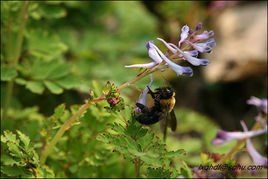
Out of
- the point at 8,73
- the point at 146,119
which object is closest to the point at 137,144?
the point at 146,119

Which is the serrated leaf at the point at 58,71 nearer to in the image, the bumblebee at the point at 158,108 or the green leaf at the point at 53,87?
the green leaf at the point at 53,87

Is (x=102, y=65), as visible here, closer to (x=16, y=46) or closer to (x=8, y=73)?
(x=16, y=46)

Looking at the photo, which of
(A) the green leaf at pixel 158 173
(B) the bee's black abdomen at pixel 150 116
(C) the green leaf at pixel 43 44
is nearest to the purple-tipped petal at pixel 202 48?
(B) the bee's black abdomen at pixel 150 116

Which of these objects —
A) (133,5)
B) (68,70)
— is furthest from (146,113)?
(133,5)

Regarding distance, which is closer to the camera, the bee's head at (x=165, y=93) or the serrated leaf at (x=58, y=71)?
the bee's head at (x=165, y=93)

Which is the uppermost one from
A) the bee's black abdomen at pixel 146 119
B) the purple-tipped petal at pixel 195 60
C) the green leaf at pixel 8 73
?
the purple-tipped petal at pixel 195 60

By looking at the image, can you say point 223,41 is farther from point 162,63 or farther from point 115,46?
point 162,63
